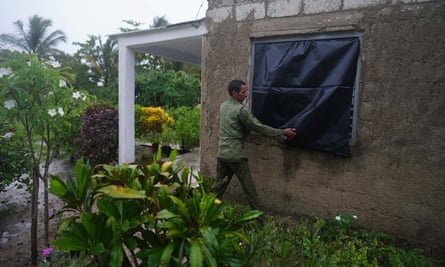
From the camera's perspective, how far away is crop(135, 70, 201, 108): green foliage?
48.9 feet

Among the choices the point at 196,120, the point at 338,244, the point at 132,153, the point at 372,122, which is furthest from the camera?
the point at 196,120

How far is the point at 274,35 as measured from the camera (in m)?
4.26

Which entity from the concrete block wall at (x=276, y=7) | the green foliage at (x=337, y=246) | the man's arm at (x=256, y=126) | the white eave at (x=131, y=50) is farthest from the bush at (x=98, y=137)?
the green foliage at (x=337, y=246)

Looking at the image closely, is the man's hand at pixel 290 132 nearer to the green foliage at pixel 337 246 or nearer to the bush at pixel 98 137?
the green foliage at pixel 337 246

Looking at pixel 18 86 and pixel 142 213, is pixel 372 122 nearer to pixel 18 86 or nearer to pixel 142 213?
pixel 142 213

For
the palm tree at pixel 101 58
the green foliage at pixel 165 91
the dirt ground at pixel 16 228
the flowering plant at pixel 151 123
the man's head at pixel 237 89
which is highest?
the palm tree at pixel 101 58

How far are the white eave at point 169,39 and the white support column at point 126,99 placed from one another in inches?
8.1

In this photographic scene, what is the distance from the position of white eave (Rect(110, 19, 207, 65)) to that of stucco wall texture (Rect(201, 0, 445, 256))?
94cm

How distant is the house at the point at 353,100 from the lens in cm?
341

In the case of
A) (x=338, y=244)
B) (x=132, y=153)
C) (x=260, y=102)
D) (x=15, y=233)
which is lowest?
(x=15, y=233)

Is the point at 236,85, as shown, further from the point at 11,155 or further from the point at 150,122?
the point at 150,122

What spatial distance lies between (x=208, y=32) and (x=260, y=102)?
56.6 inches

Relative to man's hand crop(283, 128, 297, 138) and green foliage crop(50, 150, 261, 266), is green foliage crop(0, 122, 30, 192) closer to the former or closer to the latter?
green foliage crop(50, 150, 261, 266)

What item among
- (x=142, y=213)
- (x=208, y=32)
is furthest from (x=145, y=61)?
(x=142, y=213)
